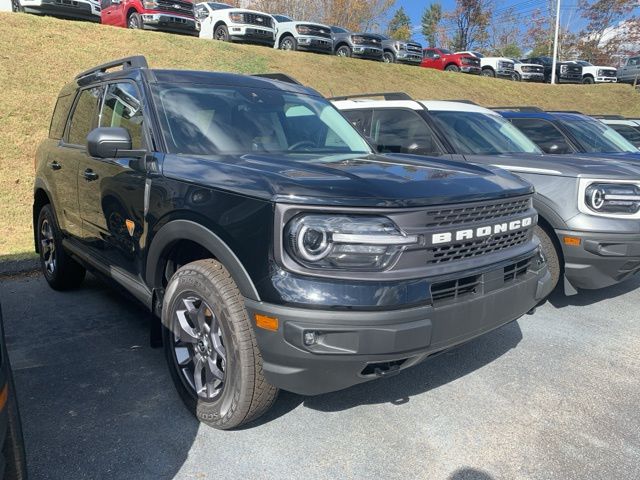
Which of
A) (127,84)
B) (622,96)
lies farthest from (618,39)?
(127,84)

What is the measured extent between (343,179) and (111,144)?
147cm

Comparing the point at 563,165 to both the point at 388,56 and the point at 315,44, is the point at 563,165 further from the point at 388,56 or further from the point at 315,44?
the point at 388,56

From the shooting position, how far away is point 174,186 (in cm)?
284

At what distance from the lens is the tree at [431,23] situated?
2447 inches

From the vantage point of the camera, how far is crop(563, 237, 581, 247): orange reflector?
4.30m

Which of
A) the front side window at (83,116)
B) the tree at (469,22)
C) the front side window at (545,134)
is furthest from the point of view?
the tree at (469,22)

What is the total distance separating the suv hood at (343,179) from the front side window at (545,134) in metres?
3.55

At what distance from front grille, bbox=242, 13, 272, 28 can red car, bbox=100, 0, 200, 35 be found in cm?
161

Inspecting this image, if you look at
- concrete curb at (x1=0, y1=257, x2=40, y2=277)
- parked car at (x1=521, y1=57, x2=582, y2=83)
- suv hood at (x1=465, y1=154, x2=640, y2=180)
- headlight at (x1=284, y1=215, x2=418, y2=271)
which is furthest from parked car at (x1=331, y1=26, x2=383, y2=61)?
headlight at (x1=284, y1=215, x2=418, y2=271)

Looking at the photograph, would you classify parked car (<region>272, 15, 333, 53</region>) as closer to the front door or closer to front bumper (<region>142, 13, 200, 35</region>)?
front bumper (<region>142, 13, 200, 35</region>)

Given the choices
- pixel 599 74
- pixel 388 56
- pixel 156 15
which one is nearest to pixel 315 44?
pixel 388 56

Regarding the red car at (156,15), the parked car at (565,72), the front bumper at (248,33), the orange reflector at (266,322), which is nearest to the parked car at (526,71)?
the parked car at (565,72)

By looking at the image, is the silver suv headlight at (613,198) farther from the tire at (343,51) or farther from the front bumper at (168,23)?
the tire at (343,51)

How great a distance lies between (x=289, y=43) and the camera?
60.8 ft
